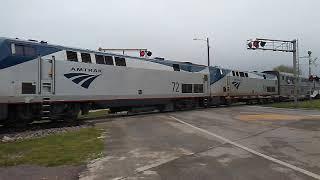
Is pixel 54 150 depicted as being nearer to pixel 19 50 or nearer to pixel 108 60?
pixel 19 50

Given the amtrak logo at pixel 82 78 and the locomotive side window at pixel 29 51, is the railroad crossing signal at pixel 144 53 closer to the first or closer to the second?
the amtrak logo at pixel 82 78

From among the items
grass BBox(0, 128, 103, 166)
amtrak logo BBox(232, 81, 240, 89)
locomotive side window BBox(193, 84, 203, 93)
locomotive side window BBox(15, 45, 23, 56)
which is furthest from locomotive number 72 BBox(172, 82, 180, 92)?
grass BBox(0, 128, 103, 166)

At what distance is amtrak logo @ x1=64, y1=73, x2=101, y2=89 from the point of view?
21930 mm

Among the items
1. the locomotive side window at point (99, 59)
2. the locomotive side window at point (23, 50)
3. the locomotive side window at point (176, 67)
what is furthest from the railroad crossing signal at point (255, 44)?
the locomotive side window at point (23, 50)

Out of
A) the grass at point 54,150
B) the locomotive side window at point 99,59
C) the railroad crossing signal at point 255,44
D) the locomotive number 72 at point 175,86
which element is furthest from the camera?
the railroad crossing signal at point 255,44

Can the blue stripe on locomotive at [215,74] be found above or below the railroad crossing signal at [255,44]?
below

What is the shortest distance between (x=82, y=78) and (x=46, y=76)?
2563mm

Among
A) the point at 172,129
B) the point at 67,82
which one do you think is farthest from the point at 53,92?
the point at 172,129

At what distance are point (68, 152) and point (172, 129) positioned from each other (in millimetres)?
7148

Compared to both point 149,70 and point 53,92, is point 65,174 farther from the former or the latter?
point 149,70

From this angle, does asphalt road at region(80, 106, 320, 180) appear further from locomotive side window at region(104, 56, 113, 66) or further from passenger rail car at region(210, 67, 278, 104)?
passenger rail car at region(210, 67, 278, 104)

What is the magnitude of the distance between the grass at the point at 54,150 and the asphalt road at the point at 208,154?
20.8 inches

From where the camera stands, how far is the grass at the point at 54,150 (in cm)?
1087

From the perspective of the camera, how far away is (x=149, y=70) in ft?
94.3
